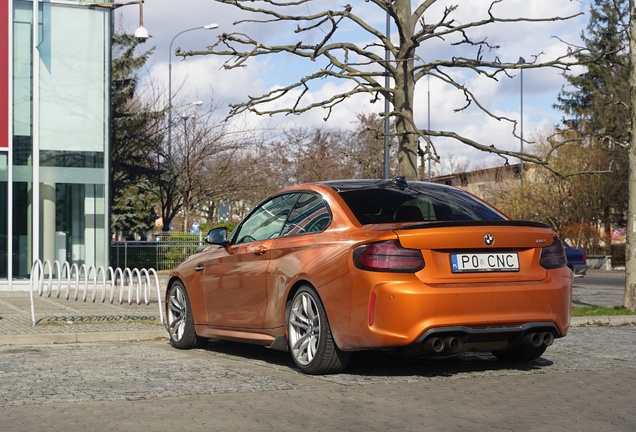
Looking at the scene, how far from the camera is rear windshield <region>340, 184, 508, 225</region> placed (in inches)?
321

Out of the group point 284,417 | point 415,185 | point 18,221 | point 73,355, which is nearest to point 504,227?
point 415,185

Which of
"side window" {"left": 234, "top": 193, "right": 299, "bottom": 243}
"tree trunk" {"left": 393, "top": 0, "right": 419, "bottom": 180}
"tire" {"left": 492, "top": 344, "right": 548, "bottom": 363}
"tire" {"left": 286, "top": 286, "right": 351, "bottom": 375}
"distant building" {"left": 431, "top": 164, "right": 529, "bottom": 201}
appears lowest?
"tire" {"left": 492, "top": 344, "right": 548, "bottom": 363}

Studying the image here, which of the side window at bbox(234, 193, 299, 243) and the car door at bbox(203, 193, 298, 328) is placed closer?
the car door at bbox(203, 193, 298, 328)

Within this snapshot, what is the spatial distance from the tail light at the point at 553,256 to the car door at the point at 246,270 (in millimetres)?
2215

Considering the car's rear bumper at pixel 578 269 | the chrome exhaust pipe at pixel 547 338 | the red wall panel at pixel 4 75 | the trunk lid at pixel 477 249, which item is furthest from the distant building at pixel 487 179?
the trunk lid at pixel 477 249

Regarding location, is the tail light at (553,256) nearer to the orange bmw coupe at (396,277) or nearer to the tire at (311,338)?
the orange bmw coupe at (396,277)

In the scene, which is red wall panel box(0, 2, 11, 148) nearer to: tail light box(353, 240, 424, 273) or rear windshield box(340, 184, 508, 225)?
rear windshield box(340, 184, 508, 225)

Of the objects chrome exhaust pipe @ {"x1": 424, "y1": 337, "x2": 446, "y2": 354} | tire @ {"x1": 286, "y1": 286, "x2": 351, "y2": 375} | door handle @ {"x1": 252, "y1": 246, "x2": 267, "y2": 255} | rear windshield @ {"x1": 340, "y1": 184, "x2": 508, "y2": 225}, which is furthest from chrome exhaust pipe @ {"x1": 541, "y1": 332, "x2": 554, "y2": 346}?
door handle @ {"x1": 252, "y1": 246, "x2": 267, "y2": 255}

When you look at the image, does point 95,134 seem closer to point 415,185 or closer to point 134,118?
point 415,185

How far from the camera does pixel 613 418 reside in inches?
244

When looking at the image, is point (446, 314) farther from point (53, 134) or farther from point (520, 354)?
point (53, 134)

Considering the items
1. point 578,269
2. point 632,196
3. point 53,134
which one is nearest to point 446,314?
point 632,196

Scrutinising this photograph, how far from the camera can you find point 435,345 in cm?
748

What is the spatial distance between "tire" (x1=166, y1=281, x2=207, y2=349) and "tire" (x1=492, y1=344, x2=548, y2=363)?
3.01m
